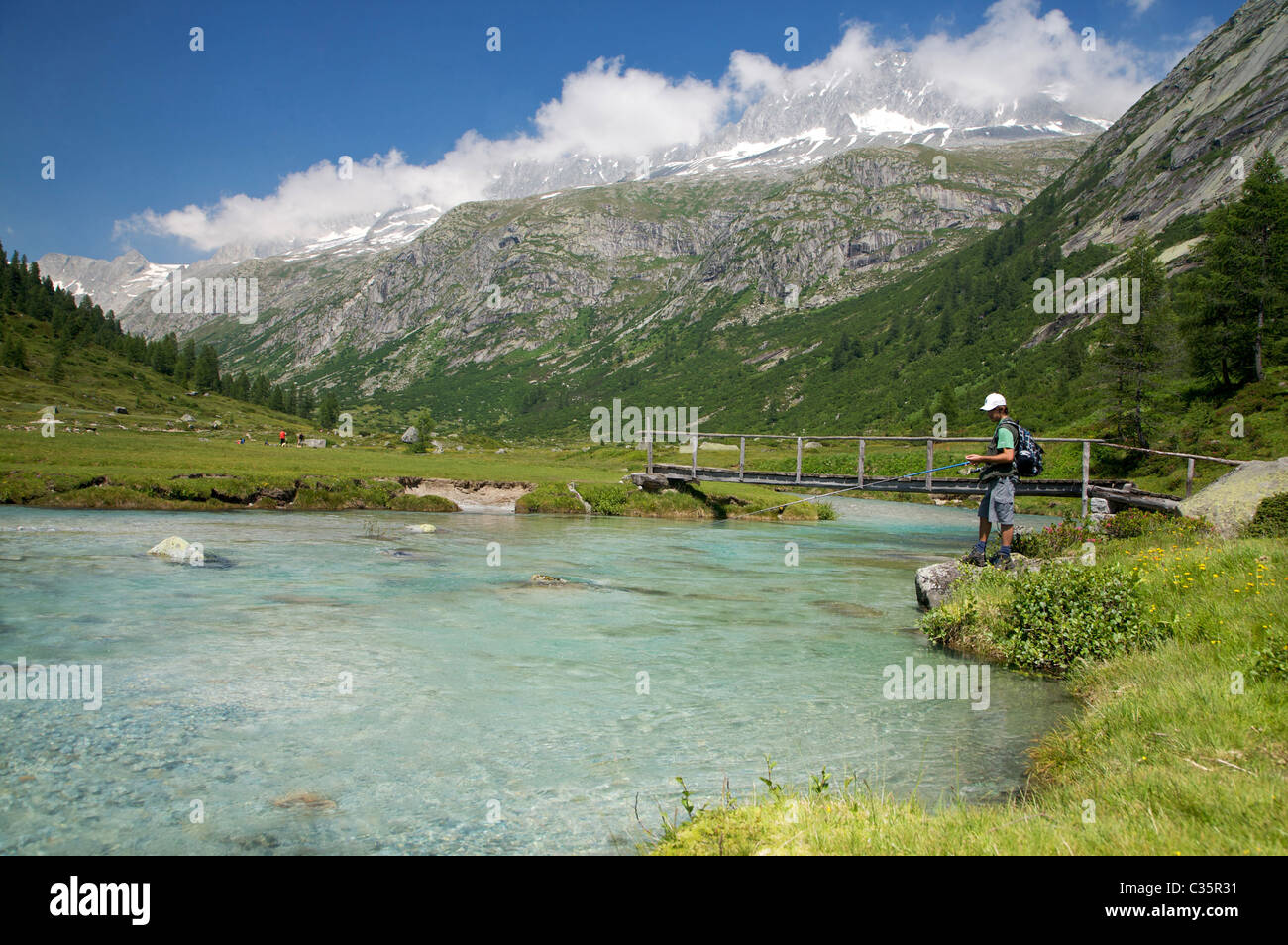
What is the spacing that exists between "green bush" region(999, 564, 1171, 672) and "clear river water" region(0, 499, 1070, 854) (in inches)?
33.9

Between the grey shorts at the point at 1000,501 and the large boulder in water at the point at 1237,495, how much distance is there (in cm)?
607

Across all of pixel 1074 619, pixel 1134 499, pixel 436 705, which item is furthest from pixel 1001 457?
pixel 1134 499

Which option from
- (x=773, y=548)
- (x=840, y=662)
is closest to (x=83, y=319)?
(x=773, y=548)

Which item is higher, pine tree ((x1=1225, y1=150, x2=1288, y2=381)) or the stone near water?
pine tree ((x1=1225, y1=150, x2=1288, y2=381))

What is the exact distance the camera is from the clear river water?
21.8 feet

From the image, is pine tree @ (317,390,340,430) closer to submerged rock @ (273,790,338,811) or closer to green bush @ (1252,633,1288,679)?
submerged rock @ (273,790,338,811)

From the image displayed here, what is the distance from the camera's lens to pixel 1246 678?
7.30 m

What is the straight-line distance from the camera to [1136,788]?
5.43 metres

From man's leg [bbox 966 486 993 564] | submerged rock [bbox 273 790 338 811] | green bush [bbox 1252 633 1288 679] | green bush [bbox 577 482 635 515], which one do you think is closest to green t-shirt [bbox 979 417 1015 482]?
man's leg [bbox 966 486 993 564]

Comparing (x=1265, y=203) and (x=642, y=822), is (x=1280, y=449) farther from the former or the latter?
(x=642, y=822)

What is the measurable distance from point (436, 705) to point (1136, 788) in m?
7.85

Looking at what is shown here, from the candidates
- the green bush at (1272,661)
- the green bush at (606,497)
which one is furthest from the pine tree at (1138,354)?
the green bush at (1272,661)

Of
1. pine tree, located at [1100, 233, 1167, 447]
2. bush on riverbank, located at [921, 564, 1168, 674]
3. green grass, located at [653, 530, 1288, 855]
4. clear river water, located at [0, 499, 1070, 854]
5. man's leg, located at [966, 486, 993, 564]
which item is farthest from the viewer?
pine tree, located at [1100, 233, 1167, 447]

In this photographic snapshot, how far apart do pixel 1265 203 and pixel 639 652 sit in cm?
6351
